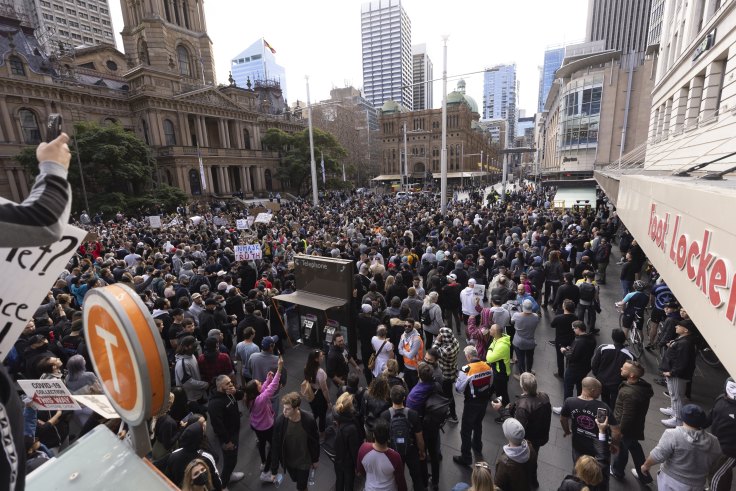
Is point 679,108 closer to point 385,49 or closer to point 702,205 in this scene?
point 702,205

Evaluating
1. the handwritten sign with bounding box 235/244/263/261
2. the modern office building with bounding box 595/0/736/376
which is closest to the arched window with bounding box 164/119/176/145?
the handwritten sign with bounding box 235/244/263/261

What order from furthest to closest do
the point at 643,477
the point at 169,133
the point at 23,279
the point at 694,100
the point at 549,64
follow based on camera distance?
the point at 549,64 < the point at 169,133 < the point at 694,100 < the point at 643,477 < the point at 23,279

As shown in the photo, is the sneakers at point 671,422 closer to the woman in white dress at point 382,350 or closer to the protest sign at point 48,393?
the woman in white dress at point 382,350

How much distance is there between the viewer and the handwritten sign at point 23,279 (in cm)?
150

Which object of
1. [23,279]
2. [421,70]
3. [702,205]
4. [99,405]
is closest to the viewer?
[23,279]

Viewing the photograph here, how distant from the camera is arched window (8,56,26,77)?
30.2 metres

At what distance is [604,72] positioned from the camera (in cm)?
4109

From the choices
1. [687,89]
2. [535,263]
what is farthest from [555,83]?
[535,263]

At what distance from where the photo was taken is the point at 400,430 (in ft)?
13.1

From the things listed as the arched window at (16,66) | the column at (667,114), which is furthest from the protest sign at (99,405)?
the arched window at (16,66)

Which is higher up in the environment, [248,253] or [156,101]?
[156,101]

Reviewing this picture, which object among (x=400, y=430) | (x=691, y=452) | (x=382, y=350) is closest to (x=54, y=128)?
(x=400, y=430)

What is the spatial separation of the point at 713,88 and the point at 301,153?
40.4m

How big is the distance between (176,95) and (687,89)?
4382 cm
